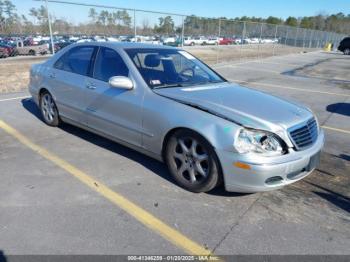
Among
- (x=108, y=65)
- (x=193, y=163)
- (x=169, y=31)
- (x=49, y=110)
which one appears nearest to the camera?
(x=193, y=163)

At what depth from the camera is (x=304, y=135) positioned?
132 inches

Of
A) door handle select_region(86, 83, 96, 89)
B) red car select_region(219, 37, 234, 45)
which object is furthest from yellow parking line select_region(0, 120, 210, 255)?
red car select_region(219, 37, 234, 45)

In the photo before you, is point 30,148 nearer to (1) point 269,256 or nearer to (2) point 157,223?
(2) point 157,223

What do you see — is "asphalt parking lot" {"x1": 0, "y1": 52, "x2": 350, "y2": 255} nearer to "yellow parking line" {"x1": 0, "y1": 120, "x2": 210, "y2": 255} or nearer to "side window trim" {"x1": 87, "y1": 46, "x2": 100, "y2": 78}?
"yellow parking line" {"x1": 0, "y1": 120, "x2": 210, "y2": 255}

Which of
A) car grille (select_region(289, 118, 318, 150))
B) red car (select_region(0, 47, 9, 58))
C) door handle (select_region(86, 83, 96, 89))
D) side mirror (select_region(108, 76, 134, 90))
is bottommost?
red car (select_region(0, 47, 9, 58))

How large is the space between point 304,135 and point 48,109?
4.18 metres

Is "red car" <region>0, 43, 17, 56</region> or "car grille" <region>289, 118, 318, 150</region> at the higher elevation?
"car grille" <region>289, 118, 318, 150</region>

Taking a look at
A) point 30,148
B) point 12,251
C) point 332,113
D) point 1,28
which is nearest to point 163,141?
point 12,251

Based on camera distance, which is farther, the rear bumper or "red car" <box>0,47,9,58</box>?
"red car" <box>0,47,9,58</box>

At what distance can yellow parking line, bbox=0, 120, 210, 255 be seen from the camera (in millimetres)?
2688

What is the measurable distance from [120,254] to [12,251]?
844 millimetres

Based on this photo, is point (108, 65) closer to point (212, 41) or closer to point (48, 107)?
point (48, 107)

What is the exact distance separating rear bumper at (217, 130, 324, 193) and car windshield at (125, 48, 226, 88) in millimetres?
1359


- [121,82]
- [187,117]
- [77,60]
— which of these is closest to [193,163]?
[187,117]
